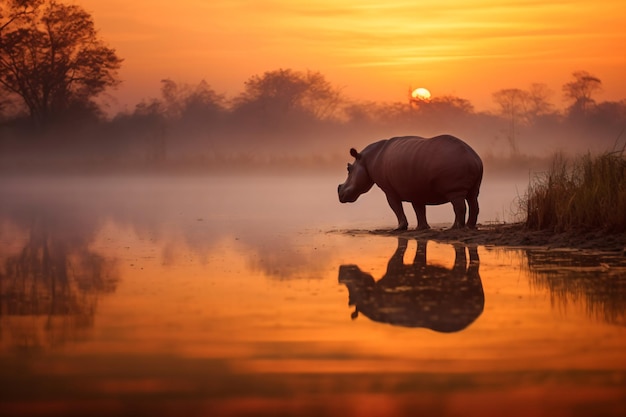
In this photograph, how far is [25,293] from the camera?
773cm

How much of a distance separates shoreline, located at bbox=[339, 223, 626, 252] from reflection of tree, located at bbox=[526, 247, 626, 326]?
1.55ft

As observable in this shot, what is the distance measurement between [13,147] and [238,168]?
9.22 m

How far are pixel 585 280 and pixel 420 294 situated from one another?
1339 mm

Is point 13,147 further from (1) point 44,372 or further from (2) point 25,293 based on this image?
(1) point 44,372

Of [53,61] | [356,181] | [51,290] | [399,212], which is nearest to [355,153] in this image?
[356,181]

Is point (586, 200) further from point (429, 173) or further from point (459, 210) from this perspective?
point (429, 173)

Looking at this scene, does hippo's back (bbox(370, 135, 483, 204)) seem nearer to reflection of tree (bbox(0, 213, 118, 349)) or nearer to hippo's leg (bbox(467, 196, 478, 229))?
hippo's leg (bbox(467, 196, 478, 229))

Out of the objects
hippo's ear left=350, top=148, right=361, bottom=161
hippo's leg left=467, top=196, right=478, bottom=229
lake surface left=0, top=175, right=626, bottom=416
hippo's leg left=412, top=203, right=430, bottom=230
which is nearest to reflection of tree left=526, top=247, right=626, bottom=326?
lake surface left=0, top=175, right=626, bottom=416

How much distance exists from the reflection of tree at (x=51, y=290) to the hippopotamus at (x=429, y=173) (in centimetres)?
342

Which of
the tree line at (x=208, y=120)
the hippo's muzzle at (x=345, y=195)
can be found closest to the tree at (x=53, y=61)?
the tree line at (x=208, y=120)

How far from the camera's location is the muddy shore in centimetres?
1031

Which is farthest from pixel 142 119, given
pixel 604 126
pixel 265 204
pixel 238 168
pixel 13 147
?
pixel 265 204

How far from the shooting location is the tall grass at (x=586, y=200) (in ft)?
35.2

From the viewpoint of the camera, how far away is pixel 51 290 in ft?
25.9
